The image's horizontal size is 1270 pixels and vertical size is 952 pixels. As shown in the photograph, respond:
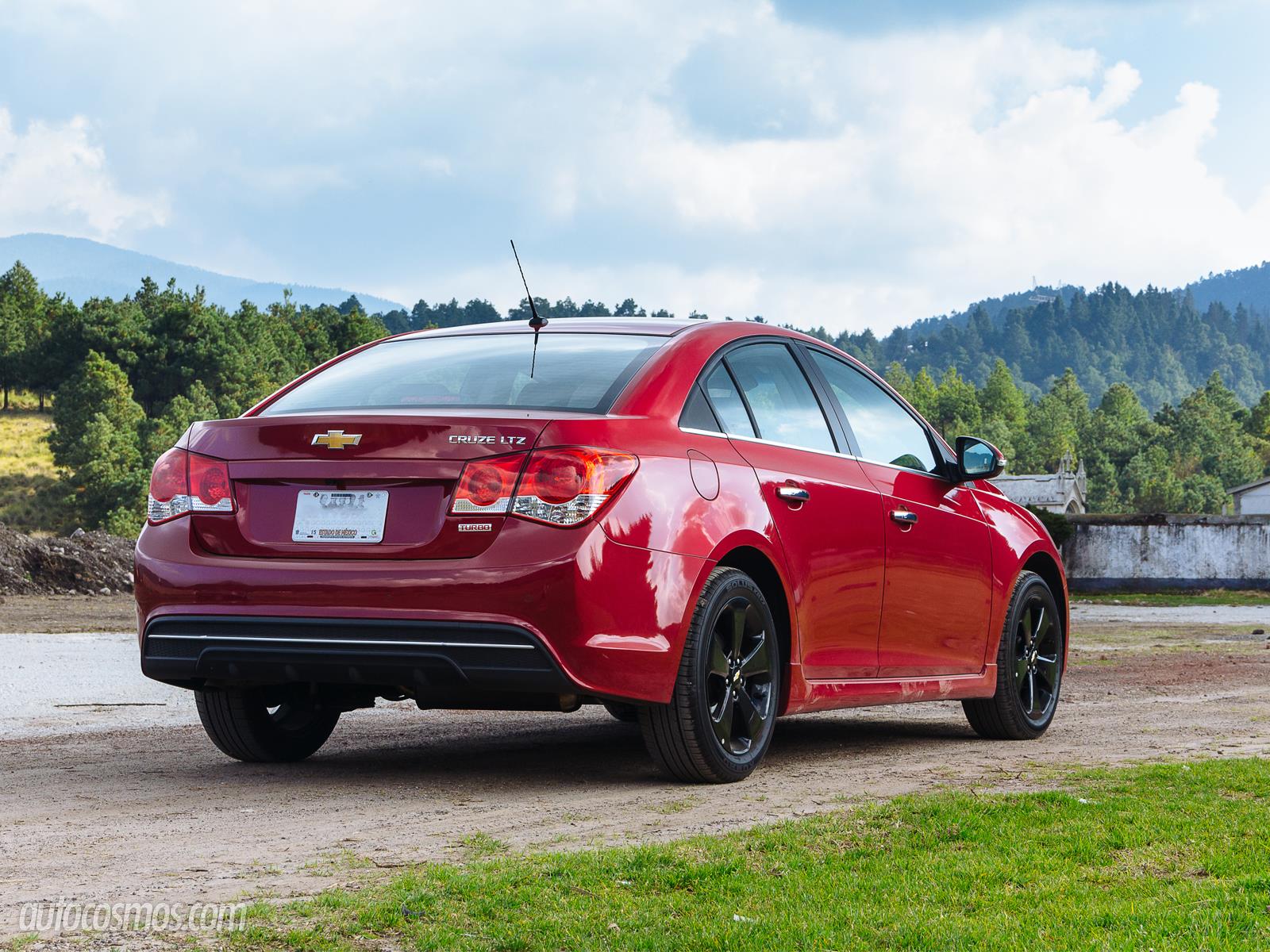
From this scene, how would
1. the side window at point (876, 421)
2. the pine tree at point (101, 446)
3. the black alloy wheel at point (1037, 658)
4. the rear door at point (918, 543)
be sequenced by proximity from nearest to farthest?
the rear door at point (918, 543), the side window at point (876, 421), the black alloy wheel at point (1037, 658), the pine tree at point (101, 446)

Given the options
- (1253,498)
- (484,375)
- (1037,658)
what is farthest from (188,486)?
(1253,498)

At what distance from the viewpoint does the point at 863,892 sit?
4090mm

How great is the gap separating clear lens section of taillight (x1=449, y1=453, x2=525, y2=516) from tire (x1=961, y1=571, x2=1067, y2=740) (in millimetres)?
3400

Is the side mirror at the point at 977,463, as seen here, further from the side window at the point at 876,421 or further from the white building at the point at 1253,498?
the white building at the point at 1253,498

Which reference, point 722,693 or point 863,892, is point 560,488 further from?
point 863,892

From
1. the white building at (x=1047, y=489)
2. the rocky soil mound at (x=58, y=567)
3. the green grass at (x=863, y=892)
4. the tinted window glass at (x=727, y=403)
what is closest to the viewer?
the green grass at (x=863, y=892)

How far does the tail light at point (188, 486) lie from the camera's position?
5.69m

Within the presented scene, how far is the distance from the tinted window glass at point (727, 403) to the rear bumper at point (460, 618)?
0.76 meters

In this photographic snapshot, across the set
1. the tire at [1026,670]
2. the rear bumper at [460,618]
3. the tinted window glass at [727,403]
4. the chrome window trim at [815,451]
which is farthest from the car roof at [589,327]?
the tire at [1026,670]

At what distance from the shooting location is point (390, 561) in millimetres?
5410

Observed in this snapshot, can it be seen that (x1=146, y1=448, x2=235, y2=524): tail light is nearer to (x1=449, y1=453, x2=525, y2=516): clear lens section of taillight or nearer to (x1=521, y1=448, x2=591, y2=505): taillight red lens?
(x1=449, y1=453, x2=525, y2=516): clear lens section of taillight

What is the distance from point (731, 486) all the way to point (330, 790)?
1846mm

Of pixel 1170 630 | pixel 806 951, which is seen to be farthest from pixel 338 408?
pixel 1170 630

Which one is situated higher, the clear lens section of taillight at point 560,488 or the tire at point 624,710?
the clear lens section of taillight at point 560,488
